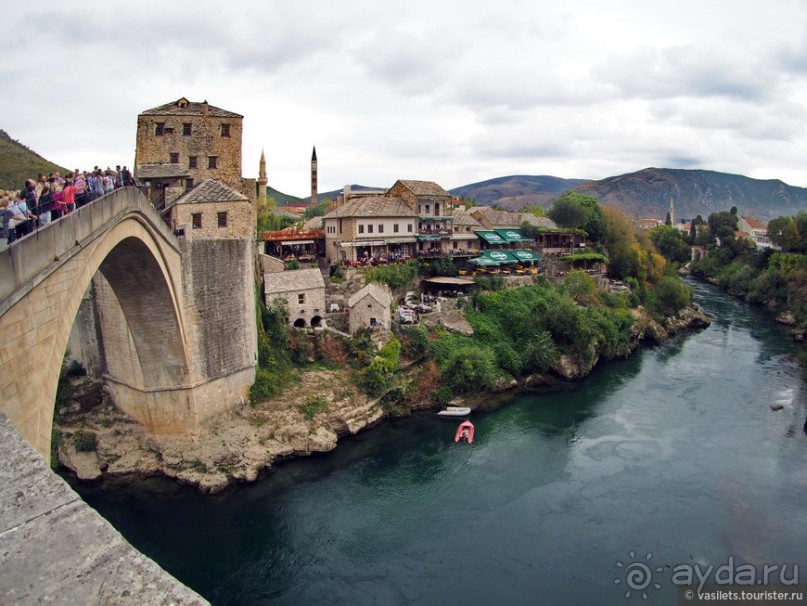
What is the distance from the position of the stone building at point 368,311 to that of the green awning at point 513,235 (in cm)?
1919

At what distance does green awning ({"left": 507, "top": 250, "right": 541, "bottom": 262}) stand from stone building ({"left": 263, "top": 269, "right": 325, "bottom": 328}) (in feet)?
61.2

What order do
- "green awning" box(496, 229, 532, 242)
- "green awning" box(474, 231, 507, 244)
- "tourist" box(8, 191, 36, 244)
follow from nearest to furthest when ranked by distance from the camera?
"tourist" box(8, 191, 36, 244) → "green awning" box(474, 231, 507, 244) → "green awning" box(496, 229, 532, 242)

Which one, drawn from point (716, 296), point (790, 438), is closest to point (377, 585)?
point (790, 438)

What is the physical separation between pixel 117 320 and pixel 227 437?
577cm

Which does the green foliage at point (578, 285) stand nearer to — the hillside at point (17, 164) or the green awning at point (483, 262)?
the green awning at point (483, 262)

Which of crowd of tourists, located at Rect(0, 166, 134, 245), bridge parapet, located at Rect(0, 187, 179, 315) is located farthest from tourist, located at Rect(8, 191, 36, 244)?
bridge parapet, located at Rect(0, 187, 179, 315)

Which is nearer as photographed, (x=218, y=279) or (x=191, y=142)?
(x=218, y=279)

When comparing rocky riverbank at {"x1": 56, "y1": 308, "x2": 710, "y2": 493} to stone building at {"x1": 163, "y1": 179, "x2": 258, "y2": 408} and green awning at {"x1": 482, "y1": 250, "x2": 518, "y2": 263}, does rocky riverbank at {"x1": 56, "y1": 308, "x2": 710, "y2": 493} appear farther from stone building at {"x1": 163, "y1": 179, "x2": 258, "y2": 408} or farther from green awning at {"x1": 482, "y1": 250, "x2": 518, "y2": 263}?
green awning at {"x1": 482, "y1": 250, "x2": 518, "y2": 263}

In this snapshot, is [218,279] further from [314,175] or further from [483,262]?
[314,175]

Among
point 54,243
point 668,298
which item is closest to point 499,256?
point 668,298

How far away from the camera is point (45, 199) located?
10055mm

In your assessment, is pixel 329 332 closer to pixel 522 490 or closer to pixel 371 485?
pixel 371 485

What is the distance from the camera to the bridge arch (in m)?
8.08

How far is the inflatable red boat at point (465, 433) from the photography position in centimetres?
2353
